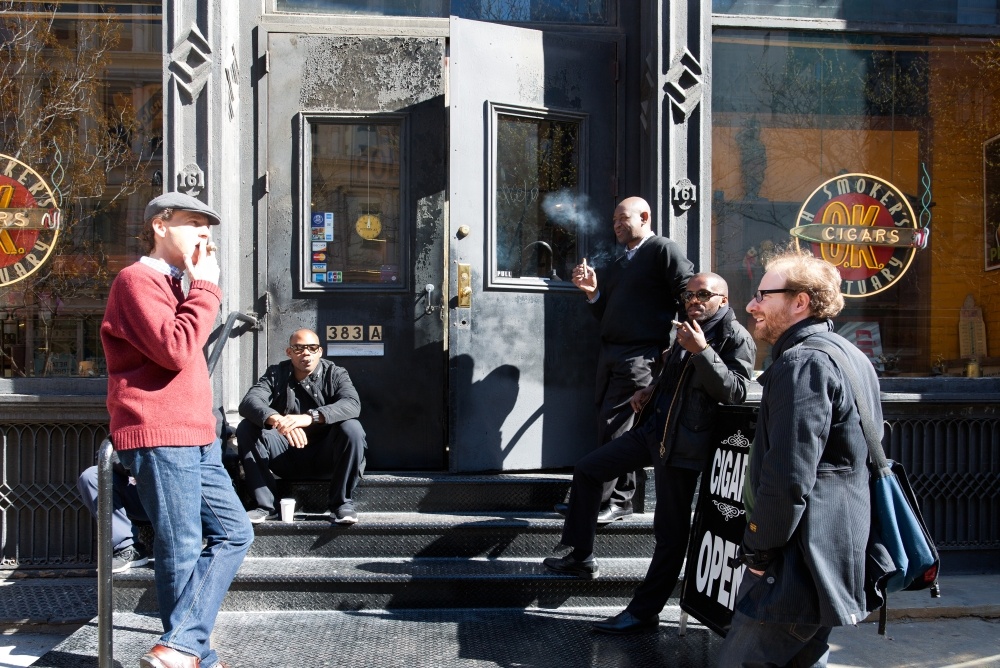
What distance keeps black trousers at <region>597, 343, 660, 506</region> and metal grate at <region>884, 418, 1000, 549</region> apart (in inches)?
87.8

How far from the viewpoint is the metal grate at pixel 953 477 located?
619cm

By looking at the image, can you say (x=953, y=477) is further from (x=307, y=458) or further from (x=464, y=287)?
(x=307, y=458)

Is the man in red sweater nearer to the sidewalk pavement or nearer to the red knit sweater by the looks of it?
the red knit sweater

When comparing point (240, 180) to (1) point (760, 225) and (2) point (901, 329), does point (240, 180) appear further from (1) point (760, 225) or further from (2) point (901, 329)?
(2) point (901, 329)

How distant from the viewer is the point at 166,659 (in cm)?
337

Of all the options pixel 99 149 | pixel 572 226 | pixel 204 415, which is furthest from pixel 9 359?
pixel 572 226

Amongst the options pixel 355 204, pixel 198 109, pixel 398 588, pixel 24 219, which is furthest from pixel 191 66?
pixel 398 588

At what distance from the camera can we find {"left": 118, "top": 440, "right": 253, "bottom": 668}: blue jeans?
3.43 meters

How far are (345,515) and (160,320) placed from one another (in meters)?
2.12

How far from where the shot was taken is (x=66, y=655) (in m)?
4.05

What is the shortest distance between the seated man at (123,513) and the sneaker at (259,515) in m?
0.58

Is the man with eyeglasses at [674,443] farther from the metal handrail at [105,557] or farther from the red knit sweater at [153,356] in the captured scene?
the metal handrail at [105,557]

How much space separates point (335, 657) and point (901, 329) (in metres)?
4.75

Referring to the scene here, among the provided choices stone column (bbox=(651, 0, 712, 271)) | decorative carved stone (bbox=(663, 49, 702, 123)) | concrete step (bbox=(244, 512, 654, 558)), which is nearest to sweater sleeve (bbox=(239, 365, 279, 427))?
concrete step (bbox=(244, 512, 654, 558))
